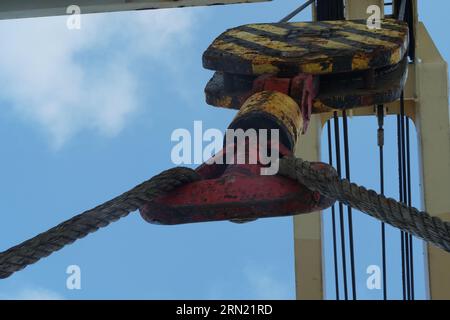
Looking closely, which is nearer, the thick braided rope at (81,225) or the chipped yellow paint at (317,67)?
the thick braided rope at (81,225)

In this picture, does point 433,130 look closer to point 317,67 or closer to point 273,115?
point 317,67

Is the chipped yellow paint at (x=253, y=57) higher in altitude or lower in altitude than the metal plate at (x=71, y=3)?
lower

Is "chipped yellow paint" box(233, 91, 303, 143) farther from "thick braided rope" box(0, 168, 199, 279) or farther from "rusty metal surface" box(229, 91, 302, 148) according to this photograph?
"thick braided rope" box(0, 168, 199, 279)

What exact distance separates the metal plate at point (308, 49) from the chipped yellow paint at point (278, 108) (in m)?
0.21

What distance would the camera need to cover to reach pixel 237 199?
2.98 m

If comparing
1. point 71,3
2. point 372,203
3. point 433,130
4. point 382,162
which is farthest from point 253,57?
point 433,130

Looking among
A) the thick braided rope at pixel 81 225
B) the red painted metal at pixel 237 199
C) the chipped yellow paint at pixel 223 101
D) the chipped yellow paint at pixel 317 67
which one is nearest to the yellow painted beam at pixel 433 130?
the chipped yellow paint at pixel 223 101

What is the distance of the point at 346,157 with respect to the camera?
21.1 ft

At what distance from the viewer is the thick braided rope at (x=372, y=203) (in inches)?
108

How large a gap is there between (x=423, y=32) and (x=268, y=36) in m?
3.30

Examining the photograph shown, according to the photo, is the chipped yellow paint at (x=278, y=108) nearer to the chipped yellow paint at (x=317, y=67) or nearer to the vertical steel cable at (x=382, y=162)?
the chipped yellow paint at (x=317, y=67)

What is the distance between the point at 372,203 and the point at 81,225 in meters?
0.75
